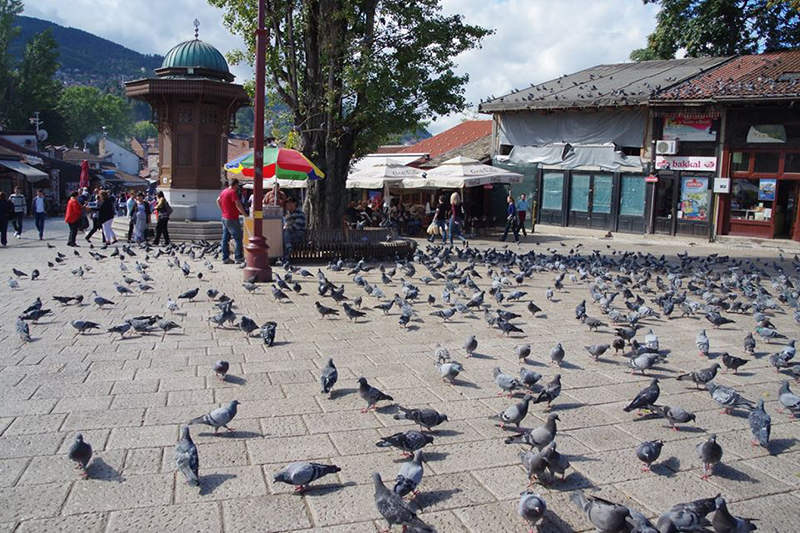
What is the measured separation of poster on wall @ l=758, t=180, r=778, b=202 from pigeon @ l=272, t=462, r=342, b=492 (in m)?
22.1

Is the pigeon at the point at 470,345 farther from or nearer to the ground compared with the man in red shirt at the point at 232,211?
nearer to the ground

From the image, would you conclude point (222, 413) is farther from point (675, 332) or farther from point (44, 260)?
point (44, 260)

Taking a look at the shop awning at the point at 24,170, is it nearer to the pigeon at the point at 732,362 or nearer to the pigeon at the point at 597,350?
the pigeon at the point at 597,350

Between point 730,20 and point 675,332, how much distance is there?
23975 mm

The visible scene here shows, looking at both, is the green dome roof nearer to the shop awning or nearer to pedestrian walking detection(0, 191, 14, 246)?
pedestrian walking detection(0, 191, 14, 246)

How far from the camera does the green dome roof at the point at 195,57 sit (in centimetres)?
2183

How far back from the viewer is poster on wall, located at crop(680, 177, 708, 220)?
23.1m

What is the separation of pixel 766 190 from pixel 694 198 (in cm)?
235

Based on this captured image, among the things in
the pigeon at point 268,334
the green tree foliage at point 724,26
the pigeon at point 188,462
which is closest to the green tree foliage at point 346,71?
the pigeon at point 268,334

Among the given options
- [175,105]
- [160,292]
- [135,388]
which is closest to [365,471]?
[135,388]

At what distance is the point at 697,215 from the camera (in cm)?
2331

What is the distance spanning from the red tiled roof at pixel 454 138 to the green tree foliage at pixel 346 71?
1767 cm

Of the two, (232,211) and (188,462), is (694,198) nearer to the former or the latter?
(232,211)

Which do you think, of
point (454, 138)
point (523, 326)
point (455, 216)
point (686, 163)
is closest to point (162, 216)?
point (455, 216)
